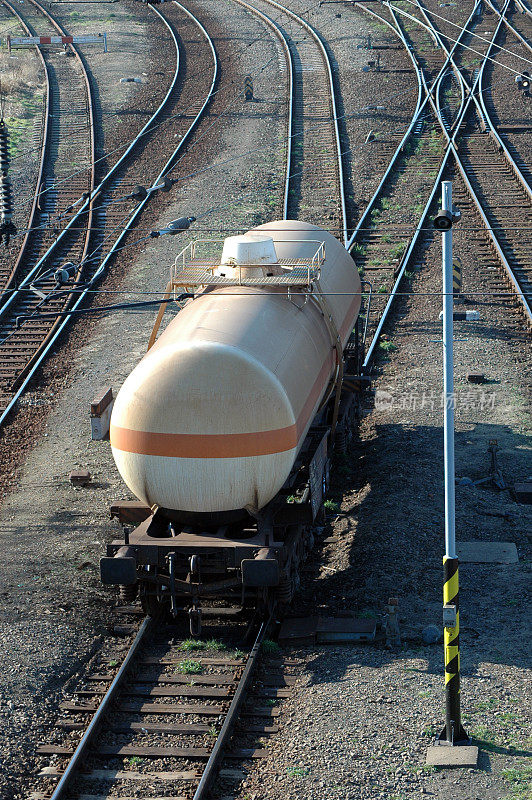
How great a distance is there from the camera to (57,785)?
1030 cm

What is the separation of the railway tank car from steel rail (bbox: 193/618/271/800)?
0.68 m

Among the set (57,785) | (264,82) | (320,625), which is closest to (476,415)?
(320,625)

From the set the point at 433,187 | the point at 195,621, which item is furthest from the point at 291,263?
the point at 433,187

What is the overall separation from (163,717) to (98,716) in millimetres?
752

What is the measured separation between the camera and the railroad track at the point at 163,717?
10539 millimetres

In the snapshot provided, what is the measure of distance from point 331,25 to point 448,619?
44758 millimetres

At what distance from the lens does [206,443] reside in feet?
41.3

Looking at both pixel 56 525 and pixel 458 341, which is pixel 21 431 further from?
pixel 458 341

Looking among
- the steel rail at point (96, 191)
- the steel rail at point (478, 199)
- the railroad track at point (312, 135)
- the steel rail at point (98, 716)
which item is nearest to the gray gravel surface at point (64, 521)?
the steel rail at point (98, 716)

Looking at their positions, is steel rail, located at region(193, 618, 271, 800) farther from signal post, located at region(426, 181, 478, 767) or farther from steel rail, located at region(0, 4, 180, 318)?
steel rail, located at region(0, 4, 180, 318)

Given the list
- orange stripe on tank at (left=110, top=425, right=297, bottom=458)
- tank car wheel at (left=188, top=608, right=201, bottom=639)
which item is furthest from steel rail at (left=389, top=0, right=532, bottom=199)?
tank car wheel at (left=188, top=608, right=201, bottom=639)

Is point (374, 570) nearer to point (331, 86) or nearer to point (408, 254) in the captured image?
point (408, 254)

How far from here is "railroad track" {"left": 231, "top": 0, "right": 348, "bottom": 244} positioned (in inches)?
1174

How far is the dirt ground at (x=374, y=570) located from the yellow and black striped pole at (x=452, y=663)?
249 mm
